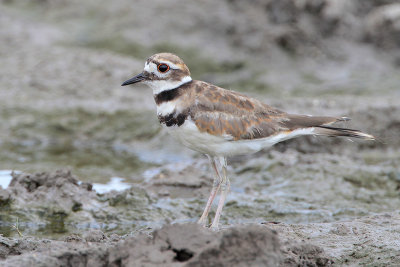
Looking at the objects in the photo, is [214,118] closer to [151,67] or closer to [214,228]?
[151,67]

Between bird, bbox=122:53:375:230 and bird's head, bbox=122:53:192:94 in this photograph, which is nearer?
bird, bbox=122:53:375:230

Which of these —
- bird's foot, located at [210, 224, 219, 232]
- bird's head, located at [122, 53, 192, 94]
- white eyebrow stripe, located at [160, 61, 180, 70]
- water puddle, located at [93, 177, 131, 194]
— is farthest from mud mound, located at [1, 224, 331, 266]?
water puddle, located at [93, 177, 131, 194]

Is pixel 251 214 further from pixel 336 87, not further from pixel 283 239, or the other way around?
pixel 336 87

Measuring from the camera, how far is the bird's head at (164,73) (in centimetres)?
541

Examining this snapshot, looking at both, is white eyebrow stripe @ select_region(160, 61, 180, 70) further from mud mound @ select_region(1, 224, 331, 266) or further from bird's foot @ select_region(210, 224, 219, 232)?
mud mound @ select_region(1, 224, 331, 266)

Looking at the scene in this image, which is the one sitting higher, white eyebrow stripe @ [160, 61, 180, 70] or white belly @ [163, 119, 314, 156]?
white eyebrow stripe @ [160, 61, 180, 70]

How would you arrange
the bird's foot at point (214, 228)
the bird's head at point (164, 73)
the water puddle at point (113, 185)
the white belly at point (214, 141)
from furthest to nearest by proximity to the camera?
the water puddle at point (113, 185) → the bird's head at point (164, 73) → the white belly at point (214, 141) → the bird's foot at point (214, 228)

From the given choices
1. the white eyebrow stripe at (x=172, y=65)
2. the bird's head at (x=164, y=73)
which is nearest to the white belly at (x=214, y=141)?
the bird's head at (x=164, y=73)

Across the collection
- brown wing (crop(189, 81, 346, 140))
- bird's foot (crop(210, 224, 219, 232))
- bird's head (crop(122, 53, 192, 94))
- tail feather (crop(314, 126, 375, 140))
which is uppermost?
bird's head (crop(122, 53, 192, 94))

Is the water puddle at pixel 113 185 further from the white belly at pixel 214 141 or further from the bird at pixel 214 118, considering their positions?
the white belly at pixel 214 141

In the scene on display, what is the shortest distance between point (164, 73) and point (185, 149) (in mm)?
3814

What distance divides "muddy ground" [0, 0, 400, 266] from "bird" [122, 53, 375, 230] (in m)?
0.76

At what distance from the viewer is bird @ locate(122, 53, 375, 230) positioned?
5.22m

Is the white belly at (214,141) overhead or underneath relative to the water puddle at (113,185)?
overhead
